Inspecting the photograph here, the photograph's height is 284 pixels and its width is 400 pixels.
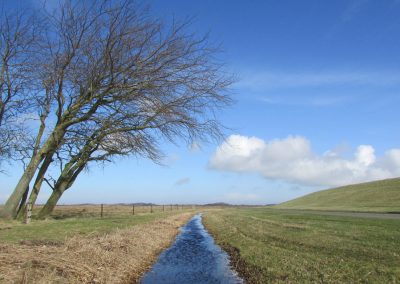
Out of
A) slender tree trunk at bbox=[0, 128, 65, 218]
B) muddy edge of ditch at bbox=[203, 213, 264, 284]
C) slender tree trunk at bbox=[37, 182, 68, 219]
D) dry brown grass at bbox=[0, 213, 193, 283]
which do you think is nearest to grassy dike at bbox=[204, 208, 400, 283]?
muddy edge of ditch at bbox=[203, 213, 264, 284]

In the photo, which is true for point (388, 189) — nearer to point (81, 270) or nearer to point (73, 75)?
point (73, 75)

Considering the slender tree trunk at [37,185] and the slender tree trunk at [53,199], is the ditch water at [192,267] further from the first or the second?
the slender tree trunk at [53,199]

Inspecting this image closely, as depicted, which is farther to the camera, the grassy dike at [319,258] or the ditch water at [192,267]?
the ditch water at [192,267]

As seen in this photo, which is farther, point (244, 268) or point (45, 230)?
point (45, 230)

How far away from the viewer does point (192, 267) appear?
13961 millimetres

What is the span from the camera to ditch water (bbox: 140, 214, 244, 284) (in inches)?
461

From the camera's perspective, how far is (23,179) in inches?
791

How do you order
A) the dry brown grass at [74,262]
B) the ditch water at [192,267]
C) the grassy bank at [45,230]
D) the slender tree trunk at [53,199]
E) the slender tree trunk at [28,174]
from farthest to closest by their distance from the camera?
the slender tree trunk at [53,199], the slender tree trunk at [28,174], the grassy bank at [45,230], the ditch water at [192,267], the dry brown grass at [74,262]

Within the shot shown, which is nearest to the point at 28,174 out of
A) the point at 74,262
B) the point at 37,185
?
the point at 37,185

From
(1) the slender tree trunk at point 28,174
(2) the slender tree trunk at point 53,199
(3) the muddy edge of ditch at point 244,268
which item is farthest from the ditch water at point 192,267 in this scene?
(2) the slender tree trunk at point 53,199

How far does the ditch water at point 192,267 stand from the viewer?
38.4 feet

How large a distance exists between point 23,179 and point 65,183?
7.56 metres

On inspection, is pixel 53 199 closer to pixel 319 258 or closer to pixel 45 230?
pixel 45 230

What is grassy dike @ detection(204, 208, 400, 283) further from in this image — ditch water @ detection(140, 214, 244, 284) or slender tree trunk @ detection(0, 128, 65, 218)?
slender tree trunk @ detection(0, 128, 65, 218)
